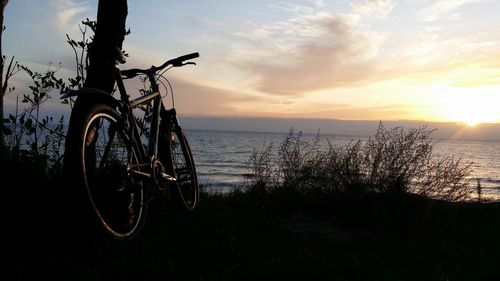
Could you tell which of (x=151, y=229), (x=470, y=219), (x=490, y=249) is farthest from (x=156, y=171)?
(x=470, y=219)

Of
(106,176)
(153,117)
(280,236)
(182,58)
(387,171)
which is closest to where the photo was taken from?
(106,176)

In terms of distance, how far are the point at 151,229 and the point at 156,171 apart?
2.09 feet

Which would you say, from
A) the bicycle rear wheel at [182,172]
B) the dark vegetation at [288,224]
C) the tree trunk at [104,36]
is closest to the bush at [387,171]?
the dark vegetation at [288,224]

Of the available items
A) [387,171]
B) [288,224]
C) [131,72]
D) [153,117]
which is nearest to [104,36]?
[131,72]

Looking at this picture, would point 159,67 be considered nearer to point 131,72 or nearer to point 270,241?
point 131,72

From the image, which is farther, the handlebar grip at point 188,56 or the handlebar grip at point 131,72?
the handlebar grip at point 188,56

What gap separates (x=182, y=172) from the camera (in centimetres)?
527

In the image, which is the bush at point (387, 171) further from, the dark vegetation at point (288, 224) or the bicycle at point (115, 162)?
the bicycle at point (115, 162)

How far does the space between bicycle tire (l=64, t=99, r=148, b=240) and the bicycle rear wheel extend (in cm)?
114

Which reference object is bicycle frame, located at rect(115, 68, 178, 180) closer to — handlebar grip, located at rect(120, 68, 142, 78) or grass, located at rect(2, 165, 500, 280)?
handlebar grip, located at rect(120, 68, 142, 78)

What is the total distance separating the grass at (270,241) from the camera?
3082 millimetres

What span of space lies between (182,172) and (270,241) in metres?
1.57

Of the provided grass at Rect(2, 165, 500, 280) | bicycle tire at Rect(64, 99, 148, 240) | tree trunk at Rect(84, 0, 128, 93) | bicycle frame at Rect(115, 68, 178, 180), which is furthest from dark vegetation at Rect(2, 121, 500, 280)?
tree trunk at Rect(84, 0, 128, 93)

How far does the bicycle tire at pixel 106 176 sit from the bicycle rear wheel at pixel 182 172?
114 cm
